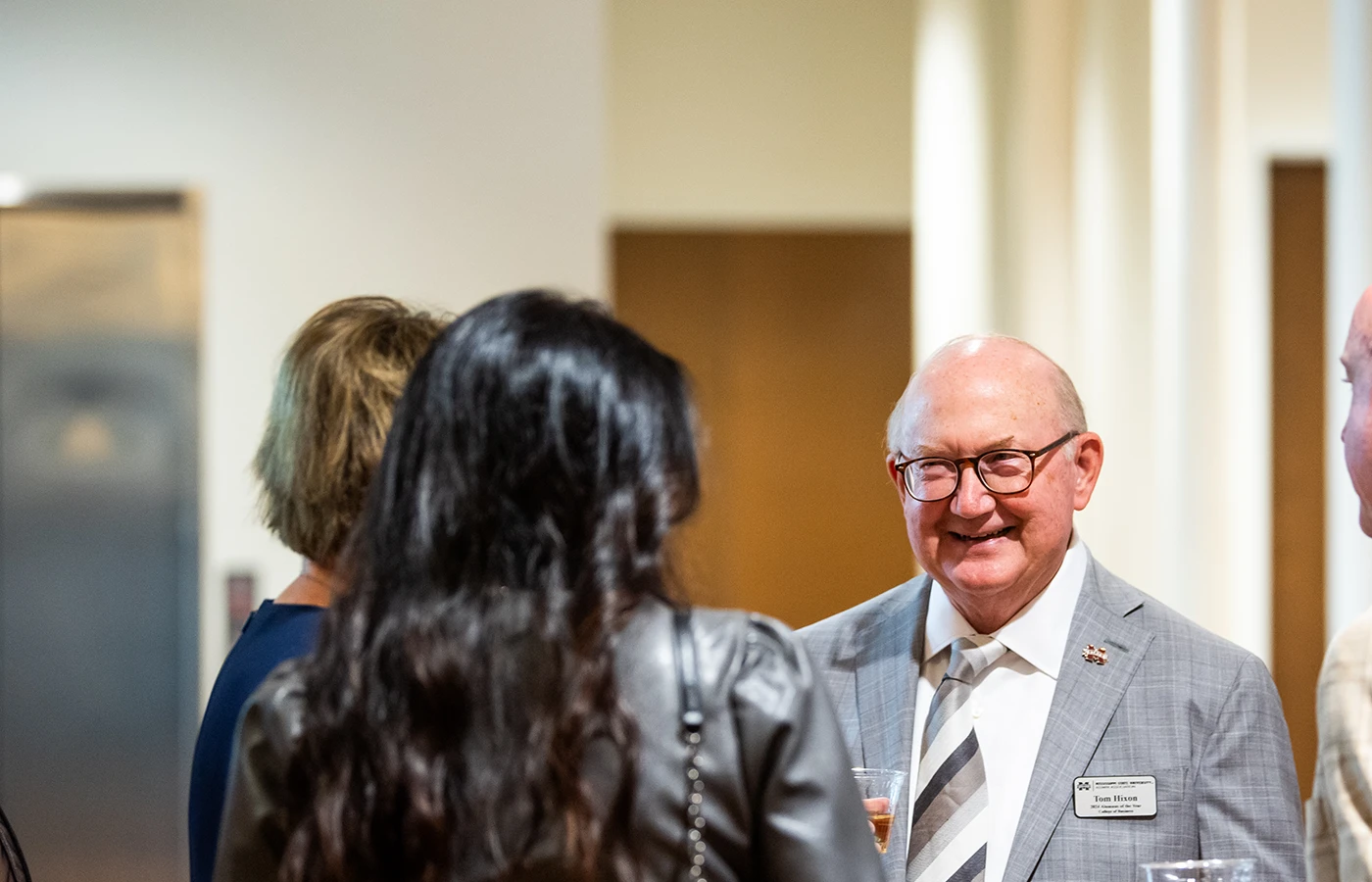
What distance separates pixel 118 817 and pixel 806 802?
330cm

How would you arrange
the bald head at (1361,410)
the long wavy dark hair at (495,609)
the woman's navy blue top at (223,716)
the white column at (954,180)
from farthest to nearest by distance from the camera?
the white column at (954,180) < the woman's navy blue top at (223,716) < the bald head at (1361,410) < the long wavy dark hair at (495,609)

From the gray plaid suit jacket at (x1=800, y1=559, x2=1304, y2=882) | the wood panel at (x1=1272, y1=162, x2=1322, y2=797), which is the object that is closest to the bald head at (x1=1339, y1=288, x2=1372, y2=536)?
the gray plaid suit jacket at (x1=800, y1=559, x2=1304, y2=882)

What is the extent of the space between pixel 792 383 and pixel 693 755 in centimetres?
488

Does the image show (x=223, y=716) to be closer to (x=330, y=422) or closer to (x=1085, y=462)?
(x=330, y=422)

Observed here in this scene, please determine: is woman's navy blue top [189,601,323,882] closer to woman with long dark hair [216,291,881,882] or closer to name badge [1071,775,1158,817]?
woman with long dark hair [216,291,881,882]

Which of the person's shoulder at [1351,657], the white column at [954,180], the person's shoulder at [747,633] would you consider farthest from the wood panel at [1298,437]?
the person's shoulder at [747,633]

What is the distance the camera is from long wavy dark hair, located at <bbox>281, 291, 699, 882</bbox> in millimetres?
1121

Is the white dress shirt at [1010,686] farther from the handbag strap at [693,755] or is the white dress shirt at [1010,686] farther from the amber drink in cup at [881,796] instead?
the handbag strap at [693,755]

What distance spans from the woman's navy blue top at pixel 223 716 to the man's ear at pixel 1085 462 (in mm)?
1168

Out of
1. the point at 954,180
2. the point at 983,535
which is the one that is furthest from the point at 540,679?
the point at 954,180

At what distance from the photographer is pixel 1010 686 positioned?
2051 mm

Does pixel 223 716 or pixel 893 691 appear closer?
pixel 223 716

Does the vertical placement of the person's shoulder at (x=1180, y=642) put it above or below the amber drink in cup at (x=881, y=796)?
above

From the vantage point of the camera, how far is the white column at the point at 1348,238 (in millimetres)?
3559
